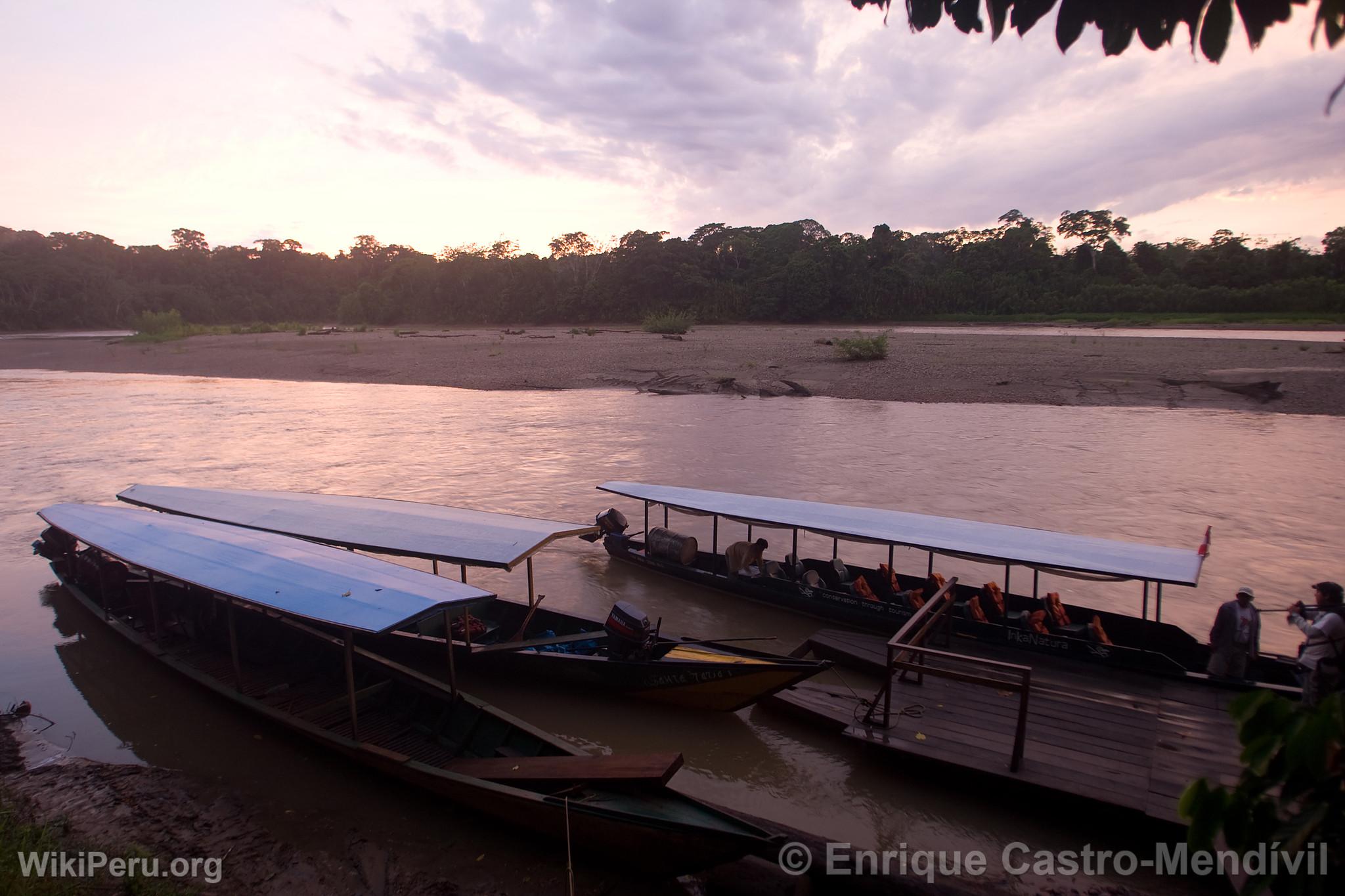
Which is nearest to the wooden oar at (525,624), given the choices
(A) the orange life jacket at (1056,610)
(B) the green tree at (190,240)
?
(A) the orange life jacket at (1056,610)

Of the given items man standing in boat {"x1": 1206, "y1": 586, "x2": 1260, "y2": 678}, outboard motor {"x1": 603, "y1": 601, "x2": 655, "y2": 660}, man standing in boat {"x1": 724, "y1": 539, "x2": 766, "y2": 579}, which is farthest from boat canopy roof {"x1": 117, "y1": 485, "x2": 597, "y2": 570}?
man standing in boat {"x1": 1206, "y1": 586, "x2": 1260, "y2": 678}

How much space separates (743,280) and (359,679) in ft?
170

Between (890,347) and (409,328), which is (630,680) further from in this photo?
(409,328)

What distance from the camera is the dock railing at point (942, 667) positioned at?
17.5 ft

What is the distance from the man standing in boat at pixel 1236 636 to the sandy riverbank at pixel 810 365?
18.1 metres

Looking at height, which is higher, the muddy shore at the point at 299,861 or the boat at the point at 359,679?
the boat at the point at 359,679

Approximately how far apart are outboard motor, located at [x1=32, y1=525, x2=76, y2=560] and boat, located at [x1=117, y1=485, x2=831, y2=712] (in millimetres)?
1452

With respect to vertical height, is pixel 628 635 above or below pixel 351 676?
below

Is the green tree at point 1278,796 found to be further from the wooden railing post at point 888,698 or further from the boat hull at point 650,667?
the boat hull at point 650,667

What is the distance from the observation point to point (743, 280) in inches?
2207

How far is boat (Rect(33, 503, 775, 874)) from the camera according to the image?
4.76 m

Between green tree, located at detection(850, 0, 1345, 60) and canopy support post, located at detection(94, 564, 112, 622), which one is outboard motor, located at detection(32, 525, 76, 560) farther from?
green tree, located at detection(850, 0, 1345, 60)

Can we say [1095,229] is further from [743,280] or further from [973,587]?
[973,587]

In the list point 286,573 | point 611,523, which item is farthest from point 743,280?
point 286,573
